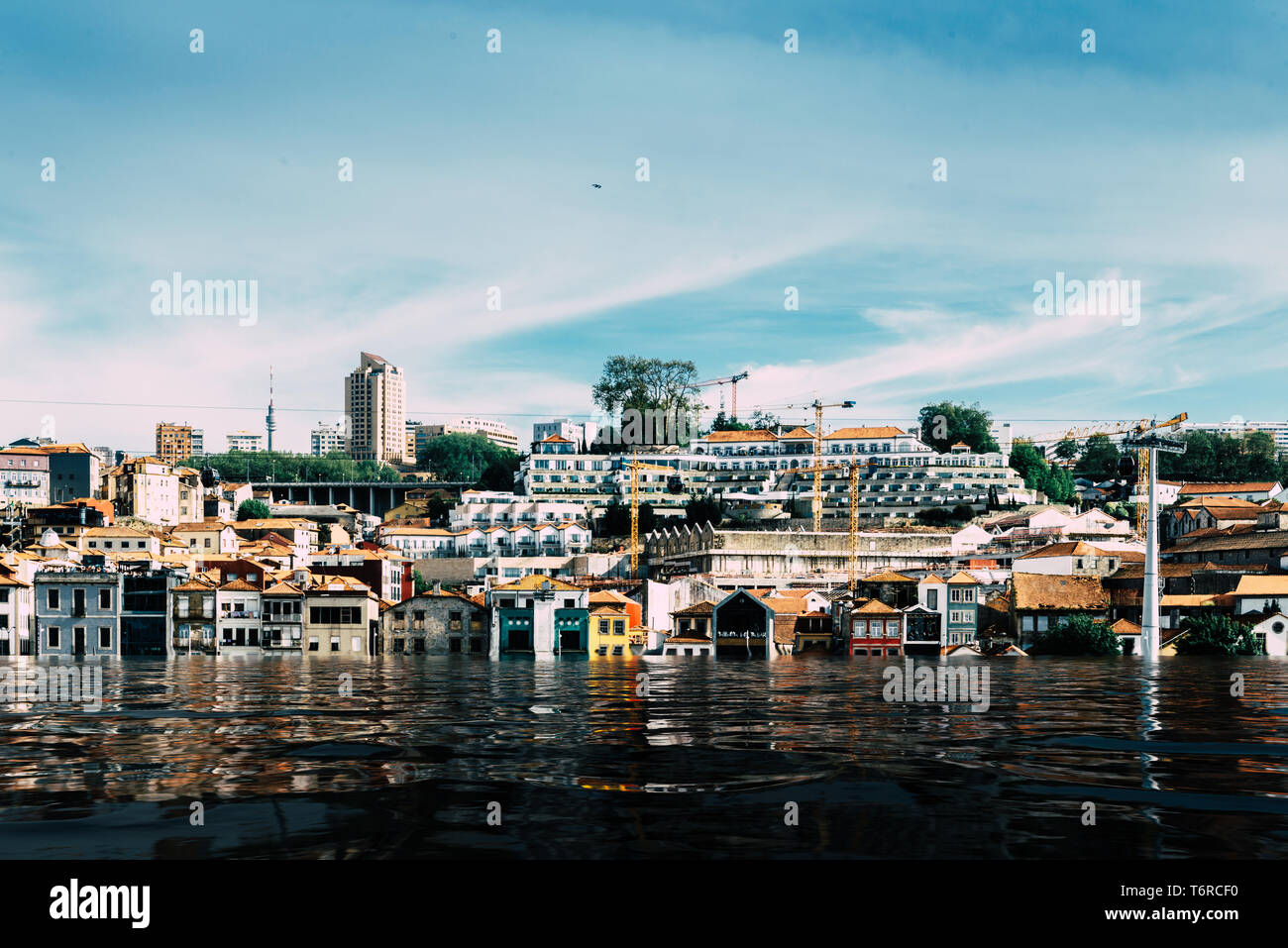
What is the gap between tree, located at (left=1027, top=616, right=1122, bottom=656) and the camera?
8619 centimetres

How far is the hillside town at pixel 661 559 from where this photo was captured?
87.1 meters

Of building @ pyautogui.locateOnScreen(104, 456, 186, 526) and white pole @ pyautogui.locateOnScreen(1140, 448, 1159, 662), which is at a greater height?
building @ pyautogui.locateOnScreen(104, 456, 186, 526)

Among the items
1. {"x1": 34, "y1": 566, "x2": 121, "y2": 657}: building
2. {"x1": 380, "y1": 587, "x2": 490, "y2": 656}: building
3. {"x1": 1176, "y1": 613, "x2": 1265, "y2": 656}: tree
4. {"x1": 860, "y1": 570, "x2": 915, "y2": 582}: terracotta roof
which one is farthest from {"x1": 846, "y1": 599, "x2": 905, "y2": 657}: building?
{"x1": 34, "y1": 566, "x2": 121, "y2": 657}: building

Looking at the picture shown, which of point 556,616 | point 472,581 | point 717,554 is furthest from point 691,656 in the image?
point 472,581

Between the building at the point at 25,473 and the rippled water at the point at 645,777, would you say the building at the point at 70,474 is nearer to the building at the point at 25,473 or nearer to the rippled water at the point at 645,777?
the building at the point at 25,473

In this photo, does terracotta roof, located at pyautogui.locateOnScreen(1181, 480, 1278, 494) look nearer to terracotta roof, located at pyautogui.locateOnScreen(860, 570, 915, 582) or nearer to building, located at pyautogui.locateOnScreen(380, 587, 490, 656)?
terracotta roof, located at pyautogui.locateOnScreen(860, 570, 915, 582)

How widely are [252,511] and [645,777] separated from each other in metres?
181

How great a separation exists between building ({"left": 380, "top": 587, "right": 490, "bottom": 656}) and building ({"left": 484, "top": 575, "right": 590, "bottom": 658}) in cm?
227

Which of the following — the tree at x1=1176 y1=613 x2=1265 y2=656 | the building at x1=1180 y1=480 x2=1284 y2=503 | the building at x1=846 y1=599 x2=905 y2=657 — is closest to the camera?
the tree at x1=1176 y1=613 x2=1265 y2=656

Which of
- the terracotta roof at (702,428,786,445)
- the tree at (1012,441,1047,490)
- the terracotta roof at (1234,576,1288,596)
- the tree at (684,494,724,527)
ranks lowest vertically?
the terracotta roof at (1234,576,1288,596)

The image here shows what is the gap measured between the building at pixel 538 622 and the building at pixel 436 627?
2274mm

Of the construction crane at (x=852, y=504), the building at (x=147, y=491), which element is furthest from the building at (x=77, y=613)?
the building at (x=147, y=491)

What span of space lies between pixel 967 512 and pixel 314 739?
460ft
